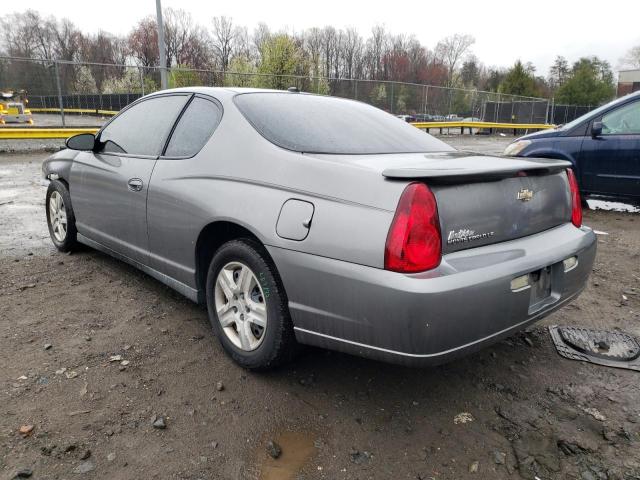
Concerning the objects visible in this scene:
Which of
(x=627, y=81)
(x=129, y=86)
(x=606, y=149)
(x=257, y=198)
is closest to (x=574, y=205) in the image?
(x=257, y=198)

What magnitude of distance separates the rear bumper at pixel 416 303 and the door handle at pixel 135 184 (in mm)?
1396

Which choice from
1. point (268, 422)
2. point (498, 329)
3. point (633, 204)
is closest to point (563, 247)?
point (498, 329)

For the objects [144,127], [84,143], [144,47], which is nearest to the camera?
[144,127]

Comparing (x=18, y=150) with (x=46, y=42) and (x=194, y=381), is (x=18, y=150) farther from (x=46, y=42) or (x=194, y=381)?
(x=46, y=42)

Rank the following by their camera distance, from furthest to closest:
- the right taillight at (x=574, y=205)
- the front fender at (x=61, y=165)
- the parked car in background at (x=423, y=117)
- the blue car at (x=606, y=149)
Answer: the parked car in background at (x=423, y=117)
the blue car at (x=606, y=149)
the front fender at (x=61, y=165)
the right taillight at (x=574, y=205)

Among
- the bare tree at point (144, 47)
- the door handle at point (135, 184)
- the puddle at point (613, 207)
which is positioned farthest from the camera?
the bare tree at point (144, 47)

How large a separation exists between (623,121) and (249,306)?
20.4 feet

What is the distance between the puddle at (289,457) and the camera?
78.6 inches

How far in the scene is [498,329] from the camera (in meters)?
2.20

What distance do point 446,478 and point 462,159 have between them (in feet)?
5.02

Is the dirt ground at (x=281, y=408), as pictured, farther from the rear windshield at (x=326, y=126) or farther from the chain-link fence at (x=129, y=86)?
the chain-link fence at (x=129, y=86)

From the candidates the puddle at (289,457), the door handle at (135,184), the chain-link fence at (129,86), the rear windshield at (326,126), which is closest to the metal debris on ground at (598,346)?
the rear windshield at (326,126)

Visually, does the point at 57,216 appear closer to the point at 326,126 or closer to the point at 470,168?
the point at 326,126

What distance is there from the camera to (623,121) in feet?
21.6
